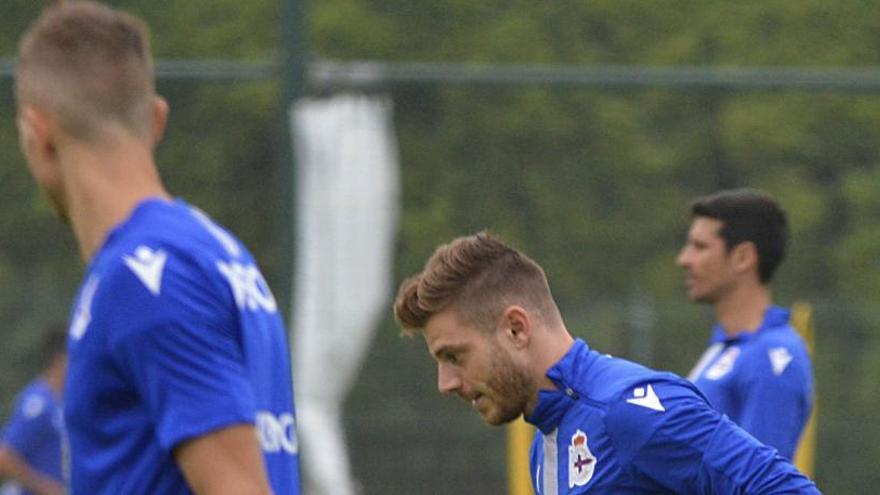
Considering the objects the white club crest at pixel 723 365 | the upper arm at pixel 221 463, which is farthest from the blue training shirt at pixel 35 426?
the upper arm at pixel 221 463

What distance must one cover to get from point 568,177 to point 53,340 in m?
2.77

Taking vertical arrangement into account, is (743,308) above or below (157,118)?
below

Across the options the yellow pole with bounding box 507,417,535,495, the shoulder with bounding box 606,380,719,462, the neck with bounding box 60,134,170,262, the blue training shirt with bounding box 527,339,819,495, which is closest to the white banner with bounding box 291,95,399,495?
the yellow pole with bounding box 507,417,535,495

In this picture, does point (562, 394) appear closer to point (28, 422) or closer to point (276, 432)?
point (276, 432)

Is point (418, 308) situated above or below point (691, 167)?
above

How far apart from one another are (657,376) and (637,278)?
226 inches

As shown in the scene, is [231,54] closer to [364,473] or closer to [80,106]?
[364,473]

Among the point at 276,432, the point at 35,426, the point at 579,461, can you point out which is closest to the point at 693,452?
the point at 579,461

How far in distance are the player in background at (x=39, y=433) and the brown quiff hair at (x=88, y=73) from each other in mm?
6297

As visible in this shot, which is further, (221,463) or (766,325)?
(766,325)

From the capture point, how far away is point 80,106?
9.41 feet

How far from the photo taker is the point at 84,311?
2.80 meters

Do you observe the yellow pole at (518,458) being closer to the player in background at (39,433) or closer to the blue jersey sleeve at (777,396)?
the player in background at (39,433)

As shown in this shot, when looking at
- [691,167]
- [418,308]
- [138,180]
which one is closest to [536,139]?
[691,167]
